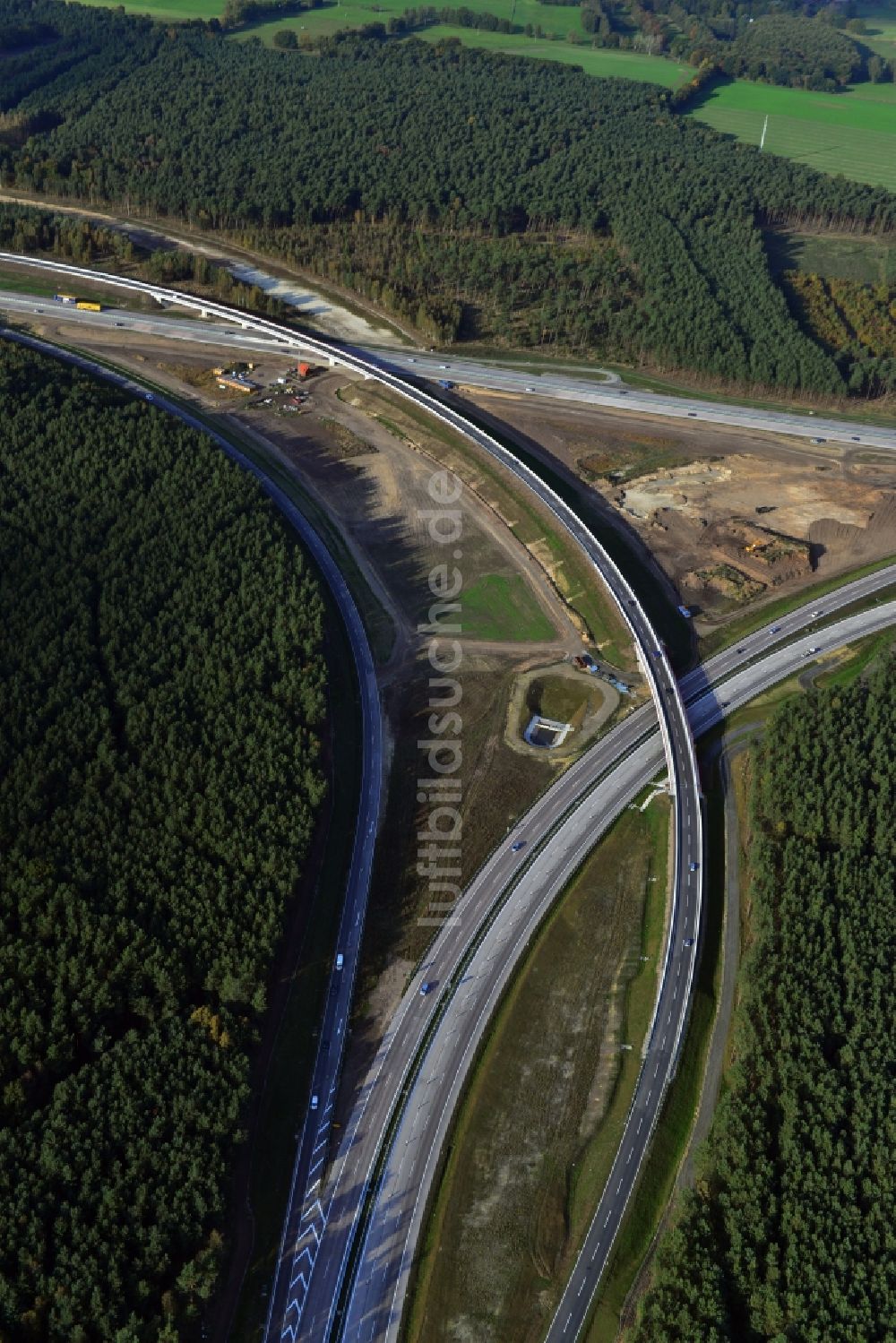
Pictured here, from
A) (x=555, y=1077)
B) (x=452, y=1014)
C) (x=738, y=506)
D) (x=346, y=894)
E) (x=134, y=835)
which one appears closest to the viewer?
(x=555, y=1077)

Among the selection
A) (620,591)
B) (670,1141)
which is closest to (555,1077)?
(670,1141)

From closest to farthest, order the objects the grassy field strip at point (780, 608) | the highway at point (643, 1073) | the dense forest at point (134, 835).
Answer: the dense forest at point (134, 835) → the highway at point (643, 1073) → the grassy field strip at point (780, 608)

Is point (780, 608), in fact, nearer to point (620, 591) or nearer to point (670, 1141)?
point (620, 591)

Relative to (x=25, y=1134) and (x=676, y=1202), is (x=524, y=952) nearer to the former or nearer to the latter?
(x=676, y=1202)

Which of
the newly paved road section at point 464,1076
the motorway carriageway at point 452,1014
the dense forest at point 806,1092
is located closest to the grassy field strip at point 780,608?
the motorway carriageway at point 452,1014

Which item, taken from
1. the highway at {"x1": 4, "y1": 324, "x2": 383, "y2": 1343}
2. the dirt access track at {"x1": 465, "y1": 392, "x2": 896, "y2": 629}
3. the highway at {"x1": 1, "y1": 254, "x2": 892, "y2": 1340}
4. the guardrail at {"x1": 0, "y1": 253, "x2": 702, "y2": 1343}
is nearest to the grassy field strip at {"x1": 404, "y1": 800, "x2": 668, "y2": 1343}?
the highway at {"x1": 1, "y1": 254, "x2": 892, "y2": 1340}

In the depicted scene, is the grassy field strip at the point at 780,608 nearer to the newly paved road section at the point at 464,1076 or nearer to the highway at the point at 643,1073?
the highway at the point at 643,1073
